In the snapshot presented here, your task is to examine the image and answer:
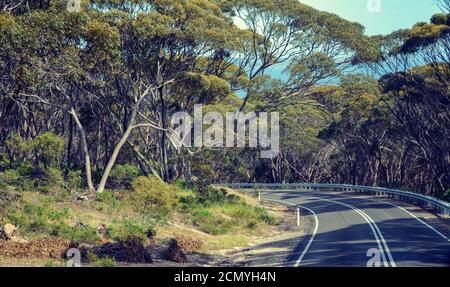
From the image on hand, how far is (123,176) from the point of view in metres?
43.8

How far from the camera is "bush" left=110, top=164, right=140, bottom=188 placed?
4212 cm

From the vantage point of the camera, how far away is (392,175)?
68.7 m

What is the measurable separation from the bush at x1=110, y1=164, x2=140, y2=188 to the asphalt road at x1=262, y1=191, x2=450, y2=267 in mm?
11986

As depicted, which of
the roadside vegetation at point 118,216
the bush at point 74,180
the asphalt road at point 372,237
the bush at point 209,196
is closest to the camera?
the asphalt road at point 372,237

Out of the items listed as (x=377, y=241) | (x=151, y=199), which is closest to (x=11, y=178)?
(x=151, y=199)

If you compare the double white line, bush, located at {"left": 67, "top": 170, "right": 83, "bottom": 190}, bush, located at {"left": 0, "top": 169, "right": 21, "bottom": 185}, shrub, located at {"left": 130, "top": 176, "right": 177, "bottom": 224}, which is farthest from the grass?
the double white line

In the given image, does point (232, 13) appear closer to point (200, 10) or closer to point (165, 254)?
point (200, 10)

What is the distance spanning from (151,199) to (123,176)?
16734mm

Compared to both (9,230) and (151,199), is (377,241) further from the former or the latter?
(9,230)

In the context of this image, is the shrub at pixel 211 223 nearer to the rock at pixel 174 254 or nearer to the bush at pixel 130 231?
the bush at pixel 130 231

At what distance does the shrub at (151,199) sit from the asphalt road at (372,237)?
6173 mm

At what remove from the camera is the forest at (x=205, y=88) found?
32875 millimetres

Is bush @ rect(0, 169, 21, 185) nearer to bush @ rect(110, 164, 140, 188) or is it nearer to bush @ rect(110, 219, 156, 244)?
bush @ rect(110, 164, 140, 188)

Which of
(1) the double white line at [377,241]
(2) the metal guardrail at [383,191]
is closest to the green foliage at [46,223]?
(1) the double white line at [377,241]
